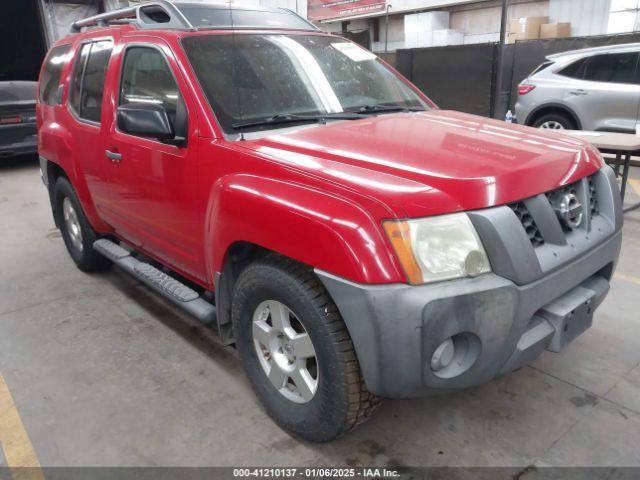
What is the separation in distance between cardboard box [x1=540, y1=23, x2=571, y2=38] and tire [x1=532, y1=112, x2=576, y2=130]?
5.52 metres

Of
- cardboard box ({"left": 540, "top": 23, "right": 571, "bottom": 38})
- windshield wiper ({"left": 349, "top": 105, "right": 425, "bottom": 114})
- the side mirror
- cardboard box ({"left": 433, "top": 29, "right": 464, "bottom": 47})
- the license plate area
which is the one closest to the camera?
the license plate area

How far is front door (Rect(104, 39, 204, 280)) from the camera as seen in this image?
2.67 m

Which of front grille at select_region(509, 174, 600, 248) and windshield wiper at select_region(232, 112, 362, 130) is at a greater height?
windshield wiper at select_region(232, 112, 362, 130)

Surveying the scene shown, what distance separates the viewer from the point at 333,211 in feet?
6.15

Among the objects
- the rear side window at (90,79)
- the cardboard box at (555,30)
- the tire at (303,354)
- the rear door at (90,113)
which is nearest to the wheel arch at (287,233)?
the tire at (303,354)

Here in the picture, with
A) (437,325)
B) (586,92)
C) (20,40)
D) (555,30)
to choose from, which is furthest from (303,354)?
(20,40)

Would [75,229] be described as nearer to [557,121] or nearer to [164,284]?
[164,284]

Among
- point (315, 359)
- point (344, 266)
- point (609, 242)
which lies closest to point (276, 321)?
point (315, 359)

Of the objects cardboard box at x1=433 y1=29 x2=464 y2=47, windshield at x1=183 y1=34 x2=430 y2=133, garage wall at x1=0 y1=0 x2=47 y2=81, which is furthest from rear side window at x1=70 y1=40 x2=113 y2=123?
cardboard box at x1=433 y1=29 x2=464 y2=47

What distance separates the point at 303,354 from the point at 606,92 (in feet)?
25.0

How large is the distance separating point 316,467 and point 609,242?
162 centimetres

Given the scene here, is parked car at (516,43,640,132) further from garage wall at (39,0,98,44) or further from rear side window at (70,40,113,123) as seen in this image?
garage wall at (39,0,98,44)

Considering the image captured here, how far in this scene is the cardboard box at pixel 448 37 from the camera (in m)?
16.1

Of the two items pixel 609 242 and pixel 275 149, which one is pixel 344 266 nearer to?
pixel 275 149
